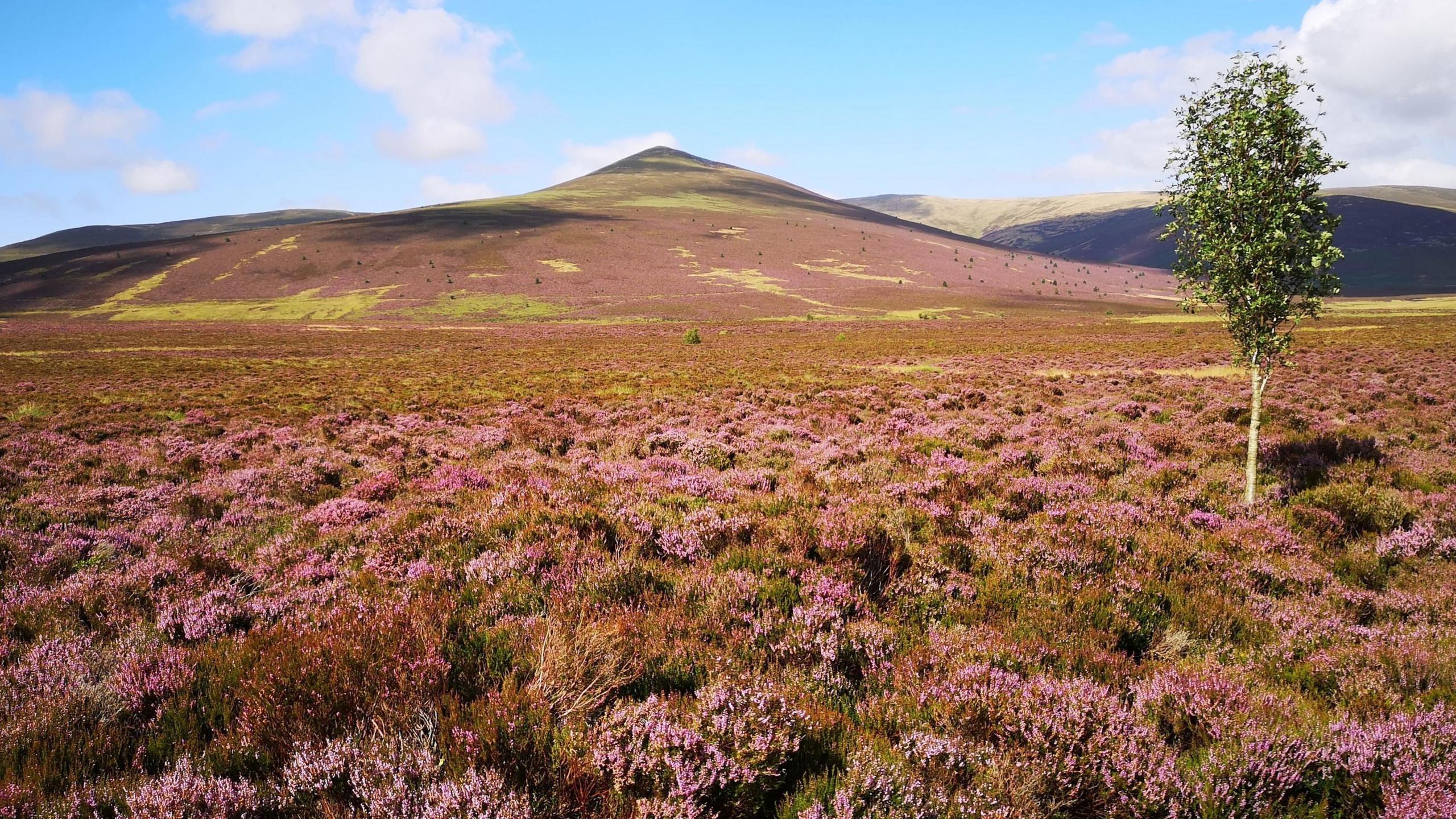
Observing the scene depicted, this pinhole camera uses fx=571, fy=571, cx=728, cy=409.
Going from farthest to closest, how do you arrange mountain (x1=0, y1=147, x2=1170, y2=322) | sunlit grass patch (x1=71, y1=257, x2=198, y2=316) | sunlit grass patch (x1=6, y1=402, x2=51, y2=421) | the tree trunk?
1. mountain (x1=0, y1=147, x2=1170, y2=322)
2. sunlit grass patch (x1=71, y1=257, x2=198, y2=316)
3. sunlit grass patch (x1=6, y1=402, x2=51, y2=421)
4. the tree trunk

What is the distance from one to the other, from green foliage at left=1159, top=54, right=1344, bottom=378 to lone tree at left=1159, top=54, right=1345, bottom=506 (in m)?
0.01

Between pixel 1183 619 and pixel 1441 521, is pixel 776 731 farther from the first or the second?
pixel 1441 521

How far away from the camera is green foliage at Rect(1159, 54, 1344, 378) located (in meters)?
8.00

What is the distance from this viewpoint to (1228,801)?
2.95 metres

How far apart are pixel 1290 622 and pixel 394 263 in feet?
433

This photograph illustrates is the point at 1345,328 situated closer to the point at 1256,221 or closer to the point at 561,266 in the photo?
the point at 1256,221

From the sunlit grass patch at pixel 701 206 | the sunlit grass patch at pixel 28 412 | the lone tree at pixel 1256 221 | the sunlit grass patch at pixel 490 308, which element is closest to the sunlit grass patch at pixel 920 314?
the sunlit grass patch at pixel 490 308

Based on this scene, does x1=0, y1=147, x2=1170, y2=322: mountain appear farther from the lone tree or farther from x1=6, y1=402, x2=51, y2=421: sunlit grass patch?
the lone tree

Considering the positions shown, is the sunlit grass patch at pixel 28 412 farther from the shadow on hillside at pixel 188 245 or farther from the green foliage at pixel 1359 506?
the shadow on hillside at pixel 188 245

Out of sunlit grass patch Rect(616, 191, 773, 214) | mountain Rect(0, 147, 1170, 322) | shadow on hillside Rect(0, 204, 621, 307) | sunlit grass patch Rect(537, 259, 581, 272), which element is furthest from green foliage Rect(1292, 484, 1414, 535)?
sunlit grass patch Rect(616, 191, 773, 214)

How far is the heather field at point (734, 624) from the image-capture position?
117 inches

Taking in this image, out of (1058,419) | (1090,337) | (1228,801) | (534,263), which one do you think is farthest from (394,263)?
(1228,801)

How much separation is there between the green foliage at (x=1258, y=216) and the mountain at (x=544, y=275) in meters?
74.7

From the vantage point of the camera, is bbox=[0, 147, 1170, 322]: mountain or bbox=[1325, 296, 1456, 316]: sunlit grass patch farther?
bbox=[0, 147, 1170, 322]: mountain
